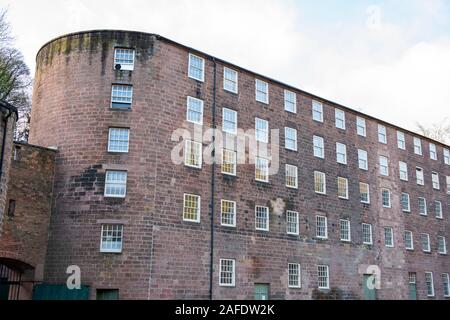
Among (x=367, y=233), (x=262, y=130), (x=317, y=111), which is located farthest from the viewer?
(x=367, y=233)

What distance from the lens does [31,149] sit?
25781 mm

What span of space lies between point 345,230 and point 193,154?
13674 millimetres

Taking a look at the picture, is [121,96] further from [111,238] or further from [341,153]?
[341,153]

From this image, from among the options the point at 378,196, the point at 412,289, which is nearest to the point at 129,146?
the point at 378,196

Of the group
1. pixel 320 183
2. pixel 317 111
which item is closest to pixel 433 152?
pixel 317 111

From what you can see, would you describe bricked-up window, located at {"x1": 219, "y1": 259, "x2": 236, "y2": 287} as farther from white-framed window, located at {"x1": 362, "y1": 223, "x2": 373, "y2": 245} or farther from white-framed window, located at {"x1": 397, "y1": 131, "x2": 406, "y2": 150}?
white-framed window, located at {"x1": 397, "y1": 131, "x2": 406, "y2": 150}

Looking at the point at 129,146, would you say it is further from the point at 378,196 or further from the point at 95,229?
the point at 378,196

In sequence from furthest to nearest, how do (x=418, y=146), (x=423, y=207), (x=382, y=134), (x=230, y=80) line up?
(x=418, y=146)
(x=423, y=207)
(x=382, y=134)
(x=230, y=80)

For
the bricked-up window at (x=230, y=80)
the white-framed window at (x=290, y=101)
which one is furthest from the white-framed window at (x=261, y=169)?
the white-framed window at (x=290, y=101)

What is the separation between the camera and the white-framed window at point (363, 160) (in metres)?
37.8

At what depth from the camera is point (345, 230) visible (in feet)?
115

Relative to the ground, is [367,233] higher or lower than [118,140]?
lower

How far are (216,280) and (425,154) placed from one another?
1072 inches

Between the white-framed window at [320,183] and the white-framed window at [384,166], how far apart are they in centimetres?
727
